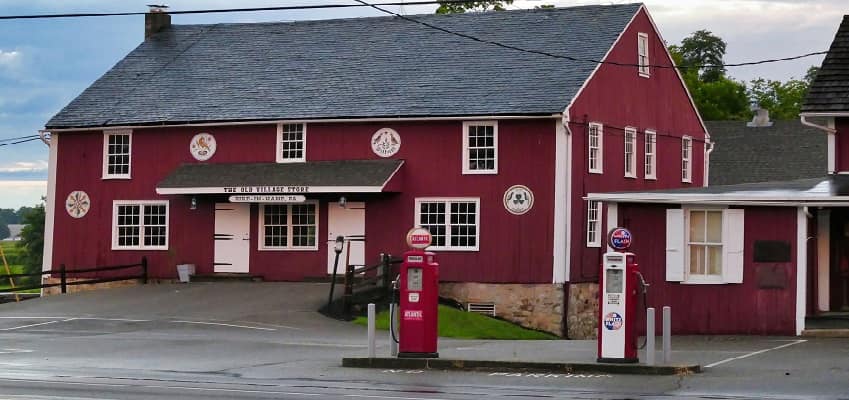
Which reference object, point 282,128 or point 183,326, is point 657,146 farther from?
point 183,326

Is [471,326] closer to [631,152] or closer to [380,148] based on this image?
[380,148]

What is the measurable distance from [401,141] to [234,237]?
560 cm

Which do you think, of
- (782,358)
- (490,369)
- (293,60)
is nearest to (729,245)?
(782,358)

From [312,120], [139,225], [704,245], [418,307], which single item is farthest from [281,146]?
[418,307]

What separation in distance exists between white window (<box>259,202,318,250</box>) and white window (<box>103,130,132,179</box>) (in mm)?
4744

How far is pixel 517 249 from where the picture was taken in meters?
37.9

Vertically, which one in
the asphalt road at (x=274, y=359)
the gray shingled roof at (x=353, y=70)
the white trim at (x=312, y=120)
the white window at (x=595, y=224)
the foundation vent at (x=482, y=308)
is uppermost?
the gray shingled roof at (x=353, y=70)

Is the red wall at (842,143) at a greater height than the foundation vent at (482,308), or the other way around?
the red wall at (842,143)

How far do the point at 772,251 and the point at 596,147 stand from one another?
13.2 metres

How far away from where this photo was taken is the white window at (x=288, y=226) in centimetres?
4038

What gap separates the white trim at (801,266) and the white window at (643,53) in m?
16.8

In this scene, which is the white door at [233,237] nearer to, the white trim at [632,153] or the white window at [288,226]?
the white window at [288,226]

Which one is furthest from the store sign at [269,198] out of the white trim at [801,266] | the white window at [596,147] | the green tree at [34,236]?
the green tree at [34,236]

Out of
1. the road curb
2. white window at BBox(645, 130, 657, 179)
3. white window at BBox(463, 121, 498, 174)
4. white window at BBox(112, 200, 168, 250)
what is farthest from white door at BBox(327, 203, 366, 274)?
the road curb
